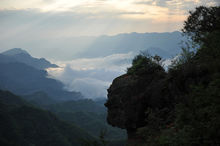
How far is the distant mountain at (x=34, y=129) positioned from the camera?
113738mm

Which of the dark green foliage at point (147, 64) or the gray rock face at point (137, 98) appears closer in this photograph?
the gray rock face at point (137, 98)

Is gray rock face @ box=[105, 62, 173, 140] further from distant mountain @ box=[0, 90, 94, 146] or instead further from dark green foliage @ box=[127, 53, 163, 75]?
distant mountain @ box=[0, 90, 94, 146]

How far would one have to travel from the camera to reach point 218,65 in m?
10.1

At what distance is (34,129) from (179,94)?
123328mm

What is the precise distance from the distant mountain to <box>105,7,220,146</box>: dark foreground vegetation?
93489 mm

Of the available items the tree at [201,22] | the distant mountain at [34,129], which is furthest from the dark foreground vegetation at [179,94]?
the distant mountain at [34,129]

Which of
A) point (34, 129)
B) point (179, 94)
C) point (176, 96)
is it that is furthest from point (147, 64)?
point (34, 129)

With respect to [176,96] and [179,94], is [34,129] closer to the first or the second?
[179,94]

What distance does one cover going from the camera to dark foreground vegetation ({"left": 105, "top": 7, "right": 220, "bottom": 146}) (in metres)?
7.54

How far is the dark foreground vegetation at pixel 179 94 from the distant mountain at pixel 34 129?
9349 centimetres

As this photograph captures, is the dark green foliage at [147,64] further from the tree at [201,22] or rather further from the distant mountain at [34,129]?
the distant mountain at [34,129]

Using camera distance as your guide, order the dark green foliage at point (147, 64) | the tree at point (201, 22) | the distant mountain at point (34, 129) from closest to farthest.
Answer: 1. the tree at point (201, 22)
2. the dark green foliage at point (147, 64)
3. the distant mountain at point (34, 129)

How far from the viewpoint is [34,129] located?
12750cm

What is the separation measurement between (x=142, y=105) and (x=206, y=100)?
27.9ft
